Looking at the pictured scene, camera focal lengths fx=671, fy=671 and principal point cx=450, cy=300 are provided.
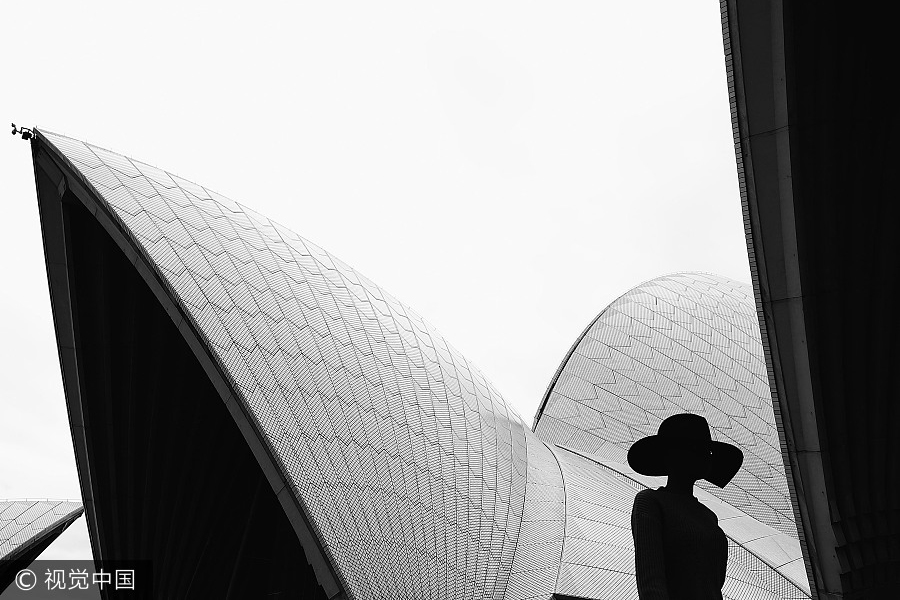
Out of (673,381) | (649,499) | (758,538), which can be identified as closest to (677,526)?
(649,499)

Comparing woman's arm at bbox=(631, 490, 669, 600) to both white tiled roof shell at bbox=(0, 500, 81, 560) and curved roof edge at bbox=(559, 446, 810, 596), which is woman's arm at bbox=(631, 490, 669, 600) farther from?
white tiled roof shell at bbox=(0, 500, 81, 560)

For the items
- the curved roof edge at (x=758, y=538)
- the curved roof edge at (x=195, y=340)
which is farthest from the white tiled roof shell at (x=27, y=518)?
the curved roof edge at (x=758, y=538)

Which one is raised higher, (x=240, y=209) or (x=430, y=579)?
(x=240, y=209)

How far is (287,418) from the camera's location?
496 inches

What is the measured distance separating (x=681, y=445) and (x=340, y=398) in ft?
37.5

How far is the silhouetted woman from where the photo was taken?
3.22 metres

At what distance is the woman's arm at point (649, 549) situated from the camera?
10.3ft

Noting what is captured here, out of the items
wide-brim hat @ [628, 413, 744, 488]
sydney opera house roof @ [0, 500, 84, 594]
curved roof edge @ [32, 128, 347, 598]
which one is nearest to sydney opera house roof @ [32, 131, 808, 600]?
curved roof edge @ [32, 128, 347, 598]

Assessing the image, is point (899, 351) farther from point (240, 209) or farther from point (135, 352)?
point (135, 352)

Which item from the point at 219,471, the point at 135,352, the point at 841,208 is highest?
the point at 841,208

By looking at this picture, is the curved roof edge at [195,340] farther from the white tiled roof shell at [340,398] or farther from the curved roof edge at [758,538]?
the curved roof edge at [758,538]

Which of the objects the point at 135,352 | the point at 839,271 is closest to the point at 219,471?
the point at 135,352

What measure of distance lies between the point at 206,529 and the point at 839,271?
17763 millimetres

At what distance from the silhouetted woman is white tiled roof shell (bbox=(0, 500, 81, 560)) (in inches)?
1069
